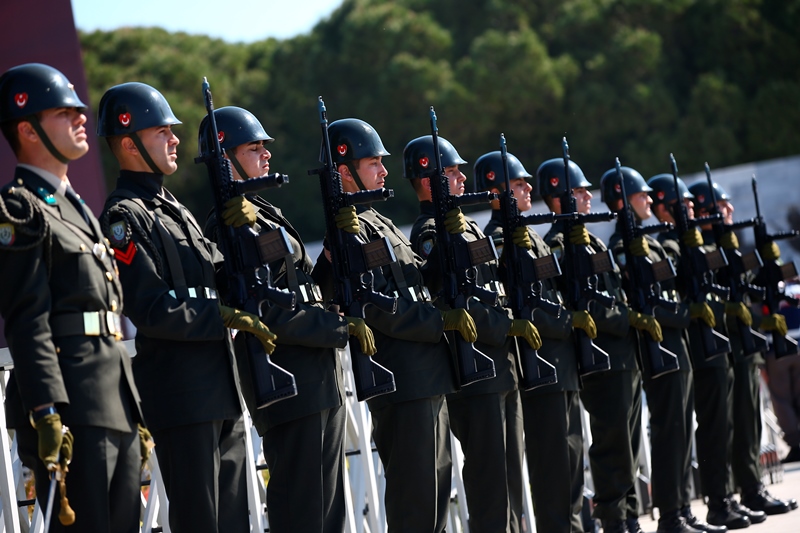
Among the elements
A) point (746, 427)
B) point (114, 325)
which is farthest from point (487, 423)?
point (746, 427)

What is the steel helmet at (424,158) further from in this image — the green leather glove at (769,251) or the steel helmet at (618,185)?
the green leather glove at (769,251)

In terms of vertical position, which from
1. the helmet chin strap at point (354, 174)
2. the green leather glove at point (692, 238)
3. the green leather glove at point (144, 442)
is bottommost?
the green leather glove at point (144, 442)

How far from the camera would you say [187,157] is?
3080 cm

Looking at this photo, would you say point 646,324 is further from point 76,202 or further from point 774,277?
point 76,202

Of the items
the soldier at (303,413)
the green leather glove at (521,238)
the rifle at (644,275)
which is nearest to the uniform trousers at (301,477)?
the soldier at (303,413)

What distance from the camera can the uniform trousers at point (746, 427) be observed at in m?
9.13

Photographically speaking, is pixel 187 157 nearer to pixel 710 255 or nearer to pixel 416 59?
pixel 416 59

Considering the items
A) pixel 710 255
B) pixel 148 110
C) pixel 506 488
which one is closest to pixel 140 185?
pixel 148 110

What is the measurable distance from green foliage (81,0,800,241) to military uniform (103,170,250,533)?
75.0 ft

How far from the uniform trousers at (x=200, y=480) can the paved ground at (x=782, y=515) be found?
442 centimetres

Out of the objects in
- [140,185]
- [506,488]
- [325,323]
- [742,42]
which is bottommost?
[506,488]

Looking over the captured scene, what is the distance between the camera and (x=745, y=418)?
9266 mm

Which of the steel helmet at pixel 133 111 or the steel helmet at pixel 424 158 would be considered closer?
the steel helmet at pixel 133 111

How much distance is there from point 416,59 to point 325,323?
2617 cm
